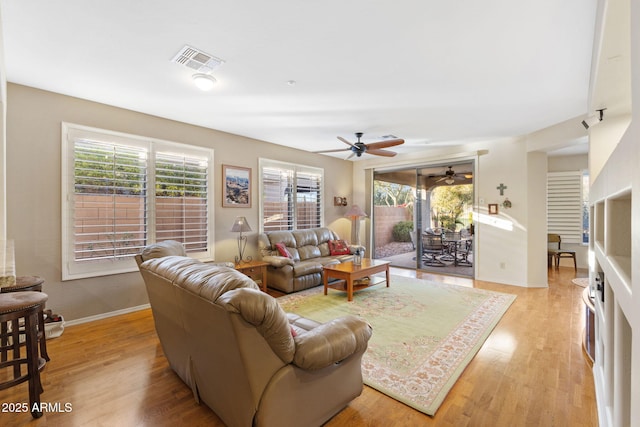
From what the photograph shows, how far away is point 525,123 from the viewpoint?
4418mm

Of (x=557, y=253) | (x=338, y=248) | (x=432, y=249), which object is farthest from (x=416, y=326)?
(x=557, y=253)

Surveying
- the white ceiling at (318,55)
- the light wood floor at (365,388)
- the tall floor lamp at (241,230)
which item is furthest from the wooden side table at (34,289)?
the tall floor lamp at (241,230)

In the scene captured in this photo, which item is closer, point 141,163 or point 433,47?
point 433,47

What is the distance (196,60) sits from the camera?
2.59 m

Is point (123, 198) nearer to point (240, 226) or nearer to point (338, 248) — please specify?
point (240, 226)

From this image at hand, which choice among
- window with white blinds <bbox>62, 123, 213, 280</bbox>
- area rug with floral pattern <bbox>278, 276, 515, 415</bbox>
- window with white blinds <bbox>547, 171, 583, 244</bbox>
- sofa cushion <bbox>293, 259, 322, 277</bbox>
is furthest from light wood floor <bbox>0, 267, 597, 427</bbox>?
window with white blinds <bbox>547, 171, 583, 244</bbox>

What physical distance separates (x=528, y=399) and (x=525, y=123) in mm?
3992

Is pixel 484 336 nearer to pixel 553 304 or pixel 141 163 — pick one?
pixel 553 304

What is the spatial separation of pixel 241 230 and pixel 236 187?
888 mm

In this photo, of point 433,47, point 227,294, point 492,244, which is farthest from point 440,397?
point 492,244

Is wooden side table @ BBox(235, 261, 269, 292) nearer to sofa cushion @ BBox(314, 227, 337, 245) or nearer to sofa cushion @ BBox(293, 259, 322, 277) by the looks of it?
sofa cushion @ BBox(293, 259, 322, 277)

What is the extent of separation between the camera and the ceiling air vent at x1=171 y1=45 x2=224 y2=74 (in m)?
2.46

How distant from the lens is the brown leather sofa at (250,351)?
1383 millimetres

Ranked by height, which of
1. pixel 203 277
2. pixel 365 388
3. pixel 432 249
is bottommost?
pixel 365 388
